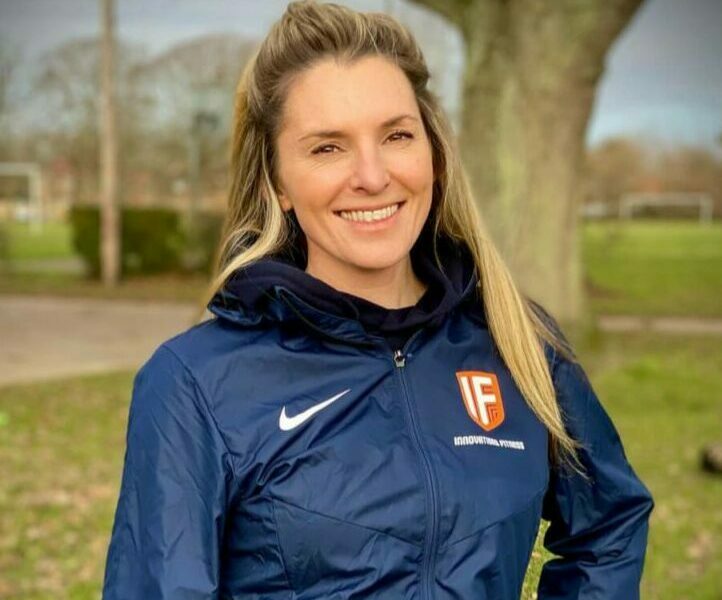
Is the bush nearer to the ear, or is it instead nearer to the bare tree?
the bare tree

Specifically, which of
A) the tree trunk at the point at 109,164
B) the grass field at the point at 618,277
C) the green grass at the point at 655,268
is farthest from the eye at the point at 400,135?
the tree trunk at the point at 109,164

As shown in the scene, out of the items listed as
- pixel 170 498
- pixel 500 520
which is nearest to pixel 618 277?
pixel 500 520

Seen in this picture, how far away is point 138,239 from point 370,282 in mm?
19593

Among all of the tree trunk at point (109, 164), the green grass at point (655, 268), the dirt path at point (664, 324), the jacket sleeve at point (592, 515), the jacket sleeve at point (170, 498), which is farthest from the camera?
the tree trunk at point (109, 164)

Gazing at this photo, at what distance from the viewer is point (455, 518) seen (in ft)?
5.34

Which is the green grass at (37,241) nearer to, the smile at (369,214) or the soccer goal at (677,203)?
the soccer goal at (677,203)

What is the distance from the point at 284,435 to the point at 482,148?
350 inches

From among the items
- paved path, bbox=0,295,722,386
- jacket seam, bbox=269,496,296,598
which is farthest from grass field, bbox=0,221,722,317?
jacket seam, bbox=269,496,296,598

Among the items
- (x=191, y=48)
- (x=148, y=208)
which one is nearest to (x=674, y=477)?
(x=148, y=208)

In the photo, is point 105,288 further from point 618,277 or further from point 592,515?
point 592,515

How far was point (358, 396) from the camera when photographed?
1695mm

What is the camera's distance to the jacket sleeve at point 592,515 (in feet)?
6.07

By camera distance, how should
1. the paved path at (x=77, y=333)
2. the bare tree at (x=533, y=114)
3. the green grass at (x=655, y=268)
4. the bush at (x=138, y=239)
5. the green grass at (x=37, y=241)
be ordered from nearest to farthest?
the bare tree at (x=533, y=114)
the paved path at (x=77, y=333)
the green grass at (x=655, y=268)
the bush at (x=138, y=239)
the green grass at (x=37, y=241)

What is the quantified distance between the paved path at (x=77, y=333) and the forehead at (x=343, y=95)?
857 centimetres
